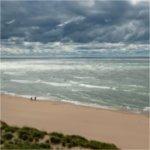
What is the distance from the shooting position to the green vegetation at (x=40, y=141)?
19156 millimetres

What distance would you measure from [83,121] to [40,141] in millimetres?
9727

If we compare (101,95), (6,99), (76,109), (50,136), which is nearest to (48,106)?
(76,109)

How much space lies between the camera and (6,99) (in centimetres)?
4262

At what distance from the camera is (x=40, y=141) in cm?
2075

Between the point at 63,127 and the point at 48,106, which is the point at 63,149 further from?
the point at 48,106

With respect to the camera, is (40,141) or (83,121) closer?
(40,141)

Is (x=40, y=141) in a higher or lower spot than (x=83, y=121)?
lower

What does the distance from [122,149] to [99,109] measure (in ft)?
46.4

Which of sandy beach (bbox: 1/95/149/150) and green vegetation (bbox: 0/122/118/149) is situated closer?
green vegetation (bbox: 0/122/118/149)

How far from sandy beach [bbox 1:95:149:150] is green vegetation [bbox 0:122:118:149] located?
106 inches

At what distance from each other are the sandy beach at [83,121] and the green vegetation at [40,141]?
2.70 m

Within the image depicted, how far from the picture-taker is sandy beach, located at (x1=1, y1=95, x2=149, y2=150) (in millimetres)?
24750

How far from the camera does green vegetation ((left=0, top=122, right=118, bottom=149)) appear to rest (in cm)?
1916

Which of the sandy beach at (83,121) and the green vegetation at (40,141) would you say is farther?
the sandy beach at (83,121)
